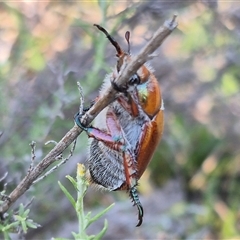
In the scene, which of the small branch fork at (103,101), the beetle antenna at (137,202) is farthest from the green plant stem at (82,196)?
the beetle antenna at (137,202)

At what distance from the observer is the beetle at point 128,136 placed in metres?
1.54

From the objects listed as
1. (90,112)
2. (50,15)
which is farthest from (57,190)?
(90,112)

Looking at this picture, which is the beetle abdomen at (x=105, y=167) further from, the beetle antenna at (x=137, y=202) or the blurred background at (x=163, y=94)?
Result: the blurred background at (x=163, y=94)

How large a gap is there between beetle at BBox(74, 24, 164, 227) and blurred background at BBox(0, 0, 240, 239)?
44 centimetres

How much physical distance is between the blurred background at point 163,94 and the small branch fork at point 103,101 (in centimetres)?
60

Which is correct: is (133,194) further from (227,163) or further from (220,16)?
(227,163)

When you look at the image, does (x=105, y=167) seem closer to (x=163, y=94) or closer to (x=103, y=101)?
(x=103, y=101)

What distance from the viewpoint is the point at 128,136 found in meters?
1.60

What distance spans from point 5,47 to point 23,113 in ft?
2.10

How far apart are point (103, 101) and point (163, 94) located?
2.13 meters

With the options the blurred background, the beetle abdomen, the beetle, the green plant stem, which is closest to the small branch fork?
the green plant stem

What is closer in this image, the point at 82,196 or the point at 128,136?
the point at 82,196

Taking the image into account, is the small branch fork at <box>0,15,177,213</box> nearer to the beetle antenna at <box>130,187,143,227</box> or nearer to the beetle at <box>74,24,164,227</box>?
the beetle at <box>74,24,164,227</box>


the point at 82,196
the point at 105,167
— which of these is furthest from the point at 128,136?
the point at 82,196
